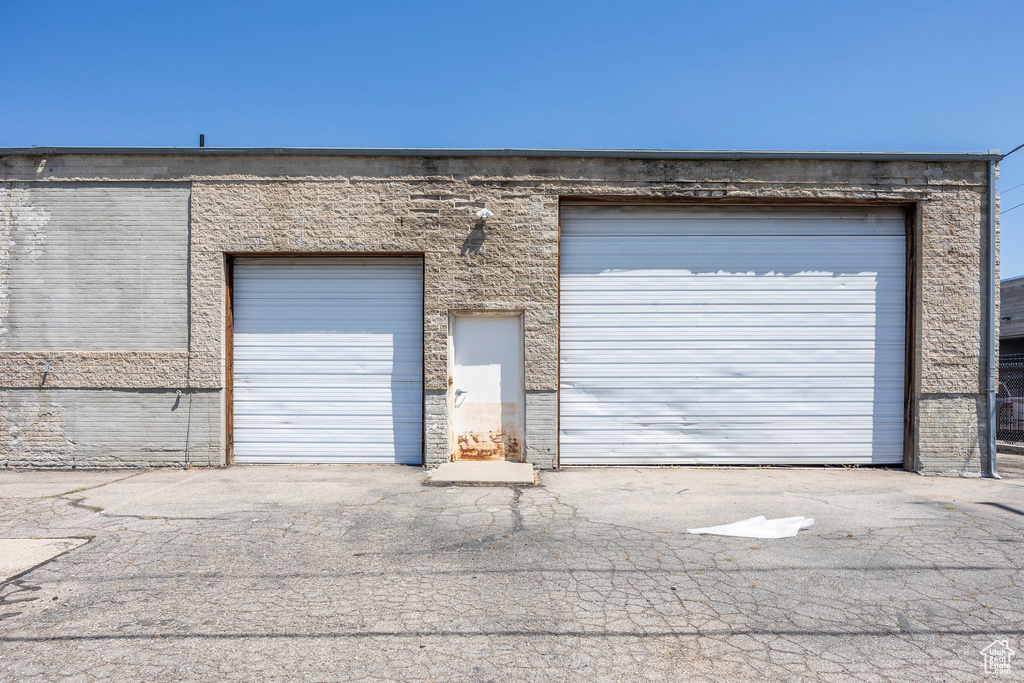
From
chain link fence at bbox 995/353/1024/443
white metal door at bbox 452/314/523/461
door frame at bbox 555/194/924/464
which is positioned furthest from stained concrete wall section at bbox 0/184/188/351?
chain link fence at bbox 995/353/1024/443

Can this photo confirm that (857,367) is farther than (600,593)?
Yes

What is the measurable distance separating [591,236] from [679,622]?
6.35 m

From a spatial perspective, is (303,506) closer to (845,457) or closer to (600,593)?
(600,593)

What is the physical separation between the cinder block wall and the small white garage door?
1.28ft

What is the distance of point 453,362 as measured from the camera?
8984mm

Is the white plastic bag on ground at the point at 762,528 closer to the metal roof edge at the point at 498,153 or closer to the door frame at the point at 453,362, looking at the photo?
the door frame at the point at 453,362

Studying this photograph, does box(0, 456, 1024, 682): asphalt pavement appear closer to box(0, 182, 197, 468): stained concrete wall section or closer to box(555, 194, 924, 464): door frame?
box(0, 182, 197, 468): stained concrete wall section

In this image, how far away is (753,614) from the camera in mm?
3986

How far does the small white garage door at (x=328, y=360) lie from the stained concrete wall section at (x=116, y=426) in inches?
20.1

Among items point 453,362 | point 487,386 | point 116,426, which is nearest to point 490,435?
point 487,386

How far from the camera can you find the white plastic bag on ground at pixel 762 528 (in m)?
5.70

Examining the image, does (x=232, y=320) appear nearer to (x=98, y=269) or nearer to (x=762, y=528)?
(x=98, y=269)

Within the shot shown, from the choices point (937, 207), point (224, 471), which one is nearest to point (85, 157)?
point (224, 471)

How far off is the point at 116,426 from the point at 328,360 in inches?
130
